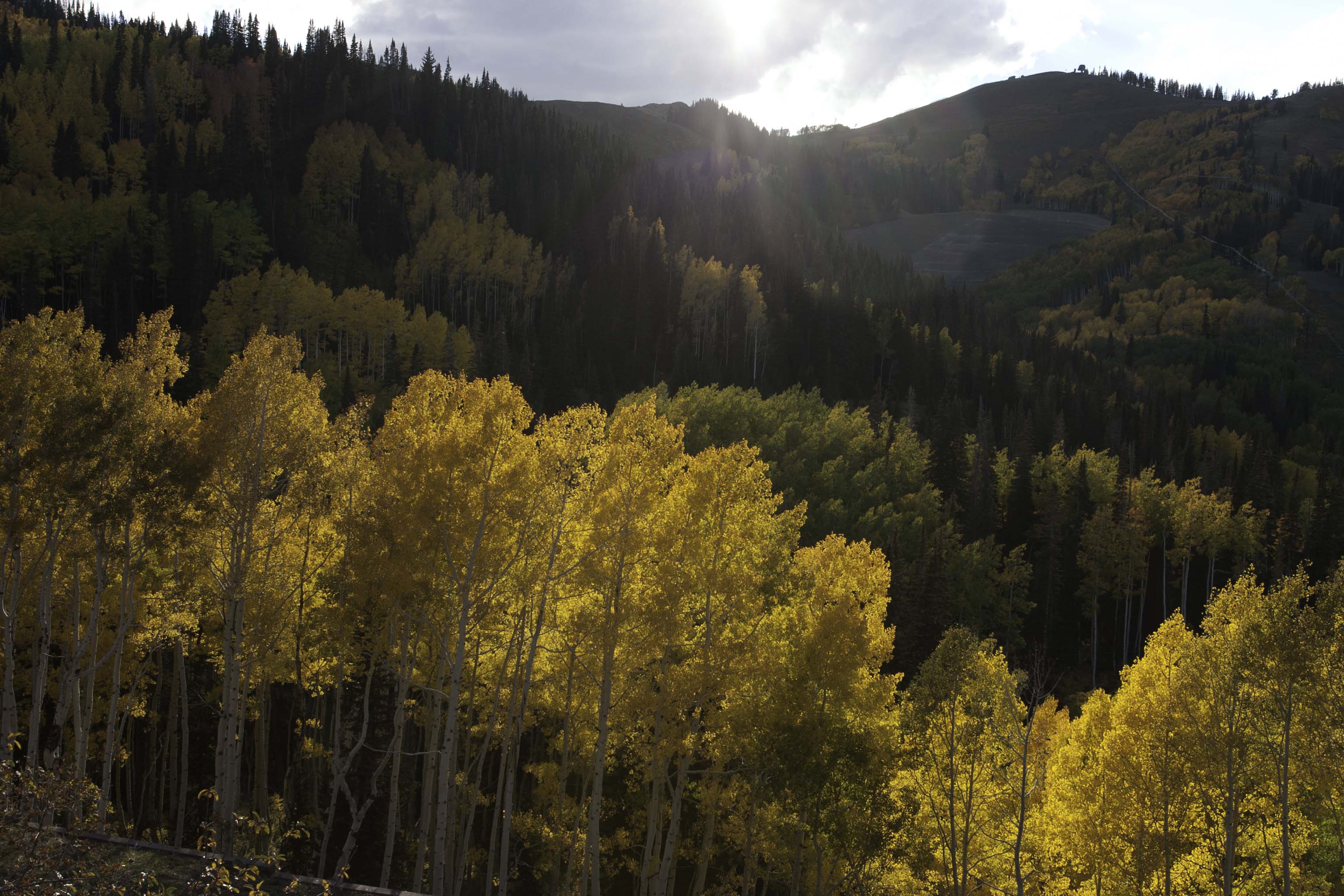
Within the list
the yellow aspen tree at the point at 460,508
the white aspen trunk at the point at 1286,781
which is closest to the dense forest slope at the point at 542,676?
the yellow aspen tree at the point at 460,508

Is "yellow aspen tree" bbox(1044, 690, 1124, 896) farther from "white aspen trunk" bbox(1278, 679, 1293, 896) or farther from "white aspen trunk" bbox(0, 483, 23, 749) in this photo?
"white aspen trunk" bbox(0, 483, 23, 749)

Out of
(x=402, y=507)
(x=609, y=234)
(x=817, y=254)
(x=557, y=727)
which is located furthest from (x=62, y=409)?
(x=817, y=254)

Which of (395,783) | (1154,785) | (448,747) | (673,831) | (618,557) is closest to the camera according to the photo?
(448,747)

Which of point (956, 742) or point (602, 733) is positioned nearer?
point (602, 733)

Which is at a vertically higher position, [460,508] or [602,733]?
[460,508]

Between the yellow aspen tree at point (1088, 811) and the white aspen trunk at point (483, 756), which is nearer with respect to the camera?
the white aspen trunk at point (483, 756)

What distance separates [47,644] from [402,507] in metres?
8.56

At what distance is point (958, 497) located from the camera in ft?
264

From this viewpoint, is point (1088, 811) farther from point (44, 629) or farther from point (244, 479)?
point (44, 629)

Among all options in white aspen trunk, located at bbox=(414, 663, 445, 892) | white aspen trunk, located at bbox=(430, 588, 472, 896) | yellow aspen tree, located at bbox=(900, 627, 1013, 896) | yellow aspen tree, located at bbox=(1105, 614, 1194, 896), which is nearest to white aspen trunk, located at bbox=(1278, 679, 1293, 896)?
yellow aspen tree, located at bbox=(1105, 614, 1194, 896)

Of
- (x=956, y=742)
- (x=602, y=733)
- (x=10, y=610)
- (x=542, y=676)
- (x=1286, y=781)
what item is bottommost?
(x=956, y=742)

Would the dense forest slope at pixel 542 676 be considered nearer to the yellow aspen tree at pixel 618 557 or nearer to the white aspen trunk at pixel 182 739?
the yellow aspen tree at pixel 618 557

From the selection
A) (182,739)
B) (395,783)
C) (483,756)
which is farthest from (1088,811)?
(182,739)

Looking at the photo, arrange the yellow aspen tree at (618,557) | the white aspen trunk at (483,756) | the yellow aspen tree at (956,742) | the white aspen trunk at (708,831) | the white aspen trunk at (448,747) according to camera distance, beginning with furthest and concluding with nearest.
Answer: the yellow aspen tree at (956,742), the white aspen trunk at (708,831), the white aspen trunk at (483,756), the yellow aspen tree at (618,557), the white aspen trunk at (448,747)
